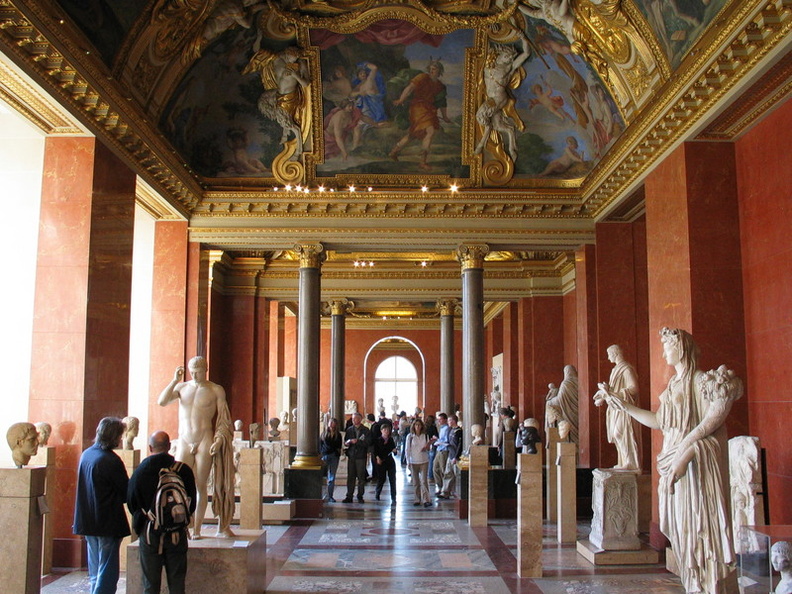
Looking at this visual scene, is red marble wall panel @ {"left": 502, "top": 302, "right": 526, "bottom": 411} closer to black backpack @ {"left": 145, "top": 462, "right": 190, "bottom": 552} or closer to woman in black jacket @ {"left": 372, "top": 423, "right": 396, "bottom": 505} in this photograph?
woman in black jacket @ {"left": 372, "top": 423, "right": 396, "bottom": 505}

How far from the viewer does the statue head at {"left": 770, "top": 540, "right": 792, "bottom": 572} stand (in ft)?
17.0

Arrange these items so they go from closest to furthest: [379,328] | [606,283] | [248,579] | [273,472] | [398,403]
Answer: [248,579] < [606,283] < [273,472] < [379,328] < [398,403]

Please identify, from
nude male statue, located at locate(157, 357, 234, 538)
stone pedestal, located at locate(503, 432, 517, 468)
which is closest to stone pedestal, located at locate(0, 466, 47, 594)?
nude male statue, located at locate(157, 357, 234, 538)

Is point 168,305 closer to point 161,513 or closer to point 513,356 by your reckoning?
point 161,513

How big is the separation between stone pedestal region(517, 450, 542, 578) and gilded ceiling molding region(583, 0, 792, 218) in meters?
4.87

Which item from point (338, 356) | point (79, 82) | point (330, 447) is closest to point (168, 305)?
point (330, 447)

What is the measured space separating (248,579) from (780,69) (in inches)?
309

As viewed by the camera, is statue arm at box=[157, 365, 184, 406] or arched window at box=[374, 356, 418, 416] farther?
arched window at box=[374, 356, 418, 416]

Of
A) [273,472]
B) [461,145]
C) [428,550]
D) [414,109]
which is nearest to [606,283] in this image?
[461,145]

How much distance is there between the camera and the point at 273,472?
16.2 meters

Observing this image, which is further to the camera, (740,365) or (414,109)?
(414,109)

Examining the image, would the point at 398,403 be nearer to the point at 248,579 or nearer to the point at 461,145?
the point at 461,145

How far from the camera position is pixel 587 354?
49.9 feet

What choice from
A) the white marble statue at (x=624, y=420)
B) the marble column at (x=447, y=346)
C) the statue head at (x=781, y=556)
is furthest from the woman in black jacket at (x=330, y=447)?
the statue head at (x=781, y=556)
